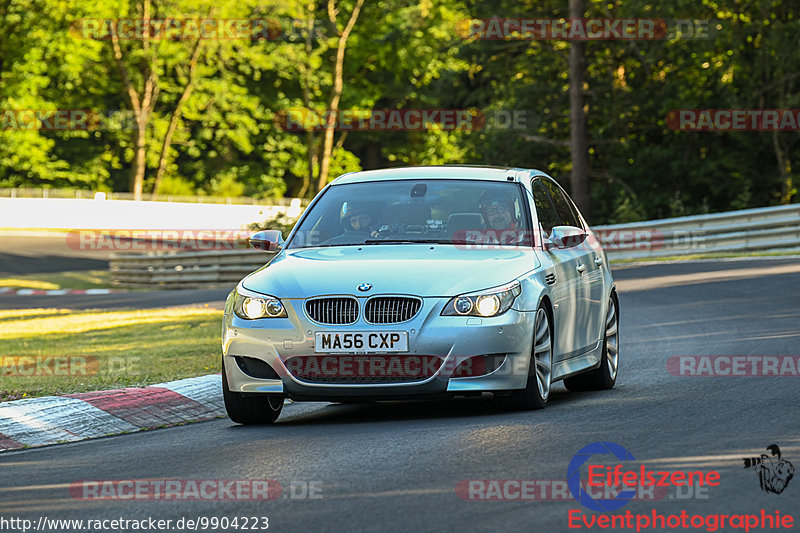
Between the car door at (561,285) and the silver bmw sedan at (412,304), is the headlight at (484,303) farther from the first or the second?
the car door at (561,285)

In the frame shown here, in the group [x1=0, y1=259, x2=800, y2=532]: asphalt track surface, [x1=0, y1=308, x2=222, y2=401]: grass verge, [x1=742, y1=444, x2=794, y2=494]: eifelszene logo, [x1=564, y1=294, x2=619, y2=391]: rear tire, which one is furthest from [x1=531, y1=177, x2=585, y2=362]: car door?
[x1=0, y1=308, x2=222, y2=401]: grass verge

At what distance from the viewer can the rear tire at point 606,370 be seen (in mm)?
10273

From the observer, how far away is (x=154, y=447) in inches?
314

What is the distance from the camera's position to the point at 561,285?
369 inches

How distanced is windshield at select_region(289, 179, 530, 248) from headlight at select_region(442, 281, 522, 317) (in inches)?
34.3

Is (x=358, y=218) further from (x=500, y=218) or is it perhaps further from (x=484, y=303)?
(x=484, y=303)

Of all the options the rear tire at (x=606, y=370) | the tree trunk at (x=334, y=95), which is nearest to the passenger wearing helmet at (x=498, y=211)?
the rear tire at (x=606, y=370)

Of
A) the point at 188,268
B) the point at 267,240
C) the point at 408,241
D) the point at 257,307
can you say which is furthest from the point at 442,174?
the point at 188,268

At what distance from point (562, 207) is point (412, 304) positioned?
9.18ft

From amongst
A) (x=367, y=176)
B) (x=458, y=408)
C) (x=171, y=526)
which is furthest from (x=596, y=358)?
(x=171, y=526)

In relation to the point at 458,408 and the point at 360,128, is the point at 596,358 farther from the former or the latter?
the point at 360,128

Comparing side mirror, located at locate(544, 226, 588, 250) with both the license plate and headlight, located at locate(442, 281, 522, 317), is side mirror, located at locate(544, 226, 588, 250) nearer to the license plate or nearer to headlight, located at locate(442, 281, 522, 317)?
headlight, located at locate(442, 281, 522, 317)

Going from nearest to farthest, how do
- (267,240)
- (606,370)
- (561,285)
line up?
(561,285) → (267,240) → (606,370)

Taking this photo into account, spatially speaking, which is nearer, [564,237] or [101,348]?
[564,237]
